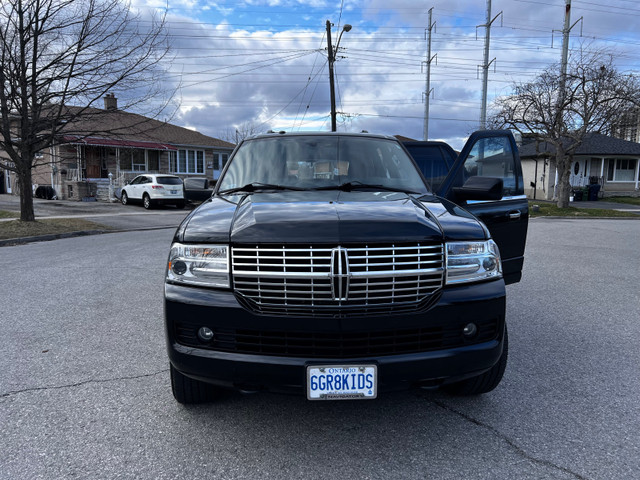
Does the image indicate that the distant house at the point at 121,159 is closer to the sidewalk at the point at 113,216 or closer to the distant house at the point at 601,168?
the sidewalk at the point at 113,216

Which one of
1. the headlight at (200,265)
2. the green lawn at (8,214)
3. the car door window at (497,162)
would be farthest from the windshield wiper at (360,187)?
the green lawn at (8,214)

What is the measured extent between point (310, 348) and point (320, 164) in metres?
1.86

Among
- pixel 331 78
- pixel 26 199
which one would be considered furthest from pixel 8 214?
pixel 331 78

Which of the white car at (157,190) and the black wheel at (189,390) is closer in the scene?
the black wheel at (189,390)

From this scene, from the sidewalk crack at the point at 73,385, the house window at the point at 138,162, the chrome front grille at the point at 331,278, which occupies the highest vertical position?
the house window at the point at 138,162

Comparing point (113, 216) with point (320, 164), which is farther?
point (113, 216)

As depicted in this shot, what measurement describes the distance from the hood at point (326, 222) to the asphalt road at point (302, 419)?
115cm

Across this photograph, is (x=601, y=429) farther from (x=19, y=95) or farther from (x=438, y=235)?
(x=19, y=95)

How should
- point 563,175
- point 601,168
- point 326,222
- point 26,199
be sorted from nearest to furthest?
point 326,222, point 26,199, point 563,175, point 601,168

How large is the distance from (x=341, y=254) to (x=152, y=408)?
168cm

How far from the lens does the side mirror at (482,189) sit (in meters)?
3.66

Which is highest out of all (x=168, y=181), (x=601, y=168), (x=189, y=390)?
(x=601, y=168)

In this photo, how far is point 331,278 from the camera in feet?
8.04

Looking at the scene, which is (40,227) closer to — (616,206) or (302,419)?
(302,419)
